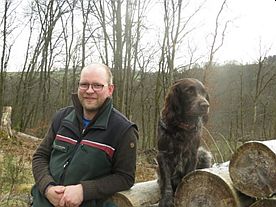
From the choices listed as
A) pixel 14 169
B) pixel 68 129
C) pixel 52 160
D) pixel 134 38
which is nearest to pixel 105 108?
pixel 68 129

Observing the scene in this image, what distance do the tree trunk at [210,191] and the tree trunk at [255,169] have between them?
0.10 meters

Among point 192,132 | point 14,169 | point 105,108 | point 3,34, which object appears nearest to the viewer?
point 105,108

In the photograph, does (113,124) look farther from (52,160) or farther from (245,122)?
(245,122)

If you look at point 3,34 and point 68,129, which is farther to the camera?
point 3,34

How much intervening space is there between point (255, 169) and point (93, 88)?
4.92 feet

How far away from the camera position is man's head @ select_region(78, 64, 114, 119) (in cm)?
312

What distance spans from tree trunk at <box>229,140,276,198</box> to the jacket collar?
3.71 feet

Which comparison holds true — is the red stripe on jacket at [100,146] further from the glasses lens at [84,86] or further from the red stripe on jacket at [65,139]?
the glasses lens at [84,86]

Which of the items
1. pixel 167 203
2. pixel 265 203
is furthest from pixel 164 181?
pixel 265 203

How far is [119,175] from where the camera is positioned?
10.1ft

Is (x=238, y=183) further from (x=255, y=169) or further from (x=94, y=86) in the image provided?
(x=94, y=86)

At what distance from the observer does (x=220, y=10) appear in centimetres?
2081

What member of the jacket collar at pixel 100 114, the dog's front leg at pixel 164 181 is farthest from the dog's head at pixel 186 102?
the jacket collar at pixel 100 114

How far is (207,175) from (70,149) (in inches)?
48.1
